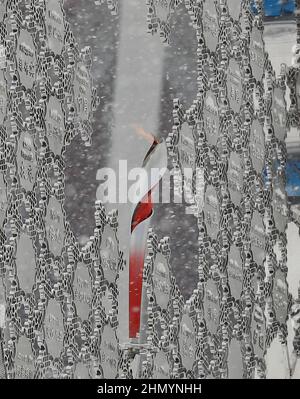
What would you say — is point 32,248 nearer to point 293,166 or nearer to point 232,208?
point 232,208

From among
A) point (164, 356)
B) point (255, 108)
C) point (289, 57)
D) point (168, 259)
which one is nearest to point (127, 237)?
point (168, 259)

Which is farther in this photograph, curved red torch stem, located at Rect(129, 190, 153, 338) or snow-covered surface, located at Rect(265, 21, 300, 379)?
snow-covered surface, located at Rect(265, 21, 300, 379)

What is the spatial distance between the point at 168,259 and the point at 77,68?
746 millimetres

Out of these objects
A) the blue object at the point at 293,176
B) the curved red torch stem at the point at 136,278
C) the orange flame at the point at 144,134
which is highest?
the orange flame at the point at 144,134

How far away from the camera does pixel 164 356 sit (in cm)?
356

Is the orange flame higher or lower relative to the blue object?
higher

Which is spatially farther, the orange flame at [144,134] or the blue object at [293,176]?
the blue object at [293,176]

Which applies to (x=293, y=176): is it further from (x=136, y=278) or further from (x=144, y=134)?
(x=136, y=278)

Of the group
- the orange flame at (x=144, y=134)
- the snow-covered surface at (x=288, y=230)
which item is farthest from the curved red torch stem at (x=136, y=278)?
the snow-covered surface at (x=288, y=230)

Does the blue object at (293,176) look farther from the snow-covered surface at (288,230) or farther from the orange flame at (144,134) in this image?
the orange flame at (144,134)

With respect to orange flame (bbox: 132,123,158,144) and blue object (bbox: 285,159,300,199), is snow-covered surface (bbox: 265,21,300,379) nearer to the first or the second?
blue object (bbox: 285,159,300,199)

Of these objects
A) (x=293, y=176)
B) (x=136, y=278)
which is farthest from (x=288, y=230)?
(x=136, y=278)

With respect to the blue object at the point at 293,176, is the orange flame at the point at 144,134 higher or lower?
higher

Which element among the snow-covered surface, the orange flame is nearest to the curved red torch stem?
the orange flame
